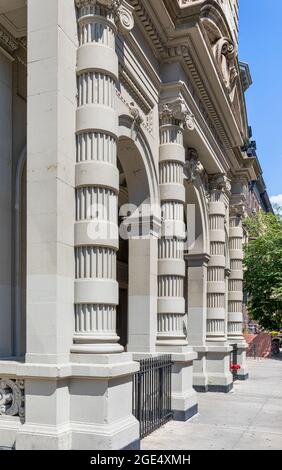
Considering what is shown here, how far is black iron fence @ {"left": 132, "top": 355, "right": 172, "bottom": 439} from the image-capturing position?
353 inches

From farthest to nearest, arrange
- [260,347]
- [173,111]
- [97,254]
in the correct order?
[260,347] < [173,111] < [97,254]

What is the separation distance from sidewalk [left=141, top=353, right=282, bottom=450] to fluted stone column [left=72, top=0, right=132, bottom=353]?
265cm

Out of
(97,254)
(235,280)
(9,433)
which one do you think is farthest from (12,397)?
(235,280)

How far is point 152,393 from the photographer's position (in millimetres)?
9617

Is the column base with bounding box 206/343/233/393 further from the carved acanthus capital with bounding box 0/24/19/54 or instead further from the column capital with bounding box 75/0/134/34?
the carved acanthus capital with bounding box 0/24/19/54

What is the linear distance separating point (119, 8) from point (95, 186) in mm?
3206

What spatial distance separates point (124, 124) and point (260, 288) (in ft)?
69.9

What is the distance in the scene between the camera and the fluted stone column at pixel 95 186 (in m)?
7.14

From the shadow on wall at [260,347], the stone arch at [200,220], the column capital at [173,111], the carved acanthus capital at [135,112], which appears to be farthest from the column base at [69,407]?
the shadow on wall at [260,347]

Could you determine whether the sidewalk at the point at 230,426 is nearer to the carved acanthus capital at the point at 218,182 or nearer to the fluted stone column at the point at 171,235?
the fluted stone column at the point at 171,235

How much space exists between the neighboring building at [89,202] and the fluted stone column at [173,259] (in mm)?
31

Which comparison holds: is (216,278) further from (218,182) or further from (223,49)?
(223,49)

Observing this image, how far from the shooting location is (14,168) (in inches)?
342

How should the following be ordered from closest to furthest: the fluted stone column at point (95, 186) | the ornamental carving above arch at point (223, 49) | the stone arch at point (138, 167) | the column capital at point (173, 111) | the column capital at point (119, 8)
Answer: the fluted stone column at point (95, 186)
the column capital at point (119, 8)
the stone arch at point (138, 167)
the column capital at point (173, 111)
the ornamental carving above arch at point (223, 49)
